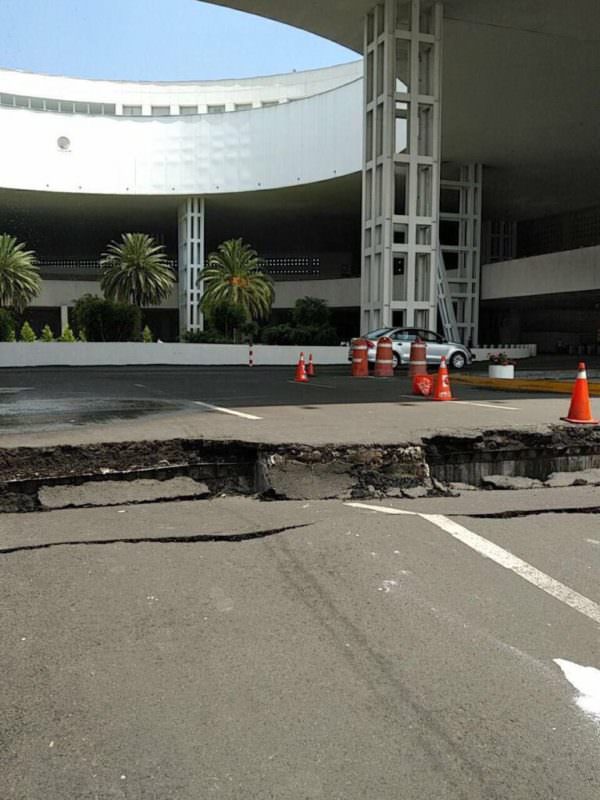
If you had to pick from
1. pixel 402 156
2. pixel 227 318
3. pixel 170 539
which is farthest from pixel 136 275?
pixel 170 539

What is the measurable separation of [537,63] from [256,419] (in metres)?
24.6

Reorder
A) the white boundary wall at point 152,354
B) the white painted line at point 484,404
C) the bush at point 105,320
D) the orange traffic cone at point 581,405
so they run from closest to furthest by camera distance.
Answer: the orange traffic cone at point 581,405, the white painted line at point 484,404, the white boundary wall at point 152,354, the bush at point 105,320

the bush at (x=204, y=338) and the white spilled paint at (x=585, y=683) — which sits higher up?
the bush at (x=204, y=338)

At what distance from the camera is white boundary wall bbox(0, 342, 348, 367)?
1159 inches

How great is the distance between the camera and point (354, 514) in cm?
565

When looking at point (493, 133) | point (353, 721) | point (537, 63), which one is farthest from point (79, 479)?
point (493, 133)

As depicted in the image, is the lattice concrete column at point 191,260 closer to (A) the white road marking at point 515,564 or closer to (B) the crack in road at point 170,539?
(A) the white road marking at point 515,564

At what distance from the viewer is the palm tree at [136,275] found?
50531 millimetres

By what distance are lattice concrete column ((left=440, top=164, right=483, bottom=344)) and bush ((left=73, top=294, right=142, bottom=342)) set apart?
17665 mm

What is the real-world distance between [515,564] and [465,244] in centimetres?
3827

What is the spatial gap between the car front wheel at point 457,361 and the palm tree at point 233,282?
77.7 feet

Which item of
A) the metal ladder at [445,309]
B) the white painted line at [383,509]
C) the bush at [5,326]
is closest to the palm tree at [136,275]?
the bush at [5,326]

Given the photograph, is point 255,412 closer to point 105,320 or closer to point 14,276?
point 105,320

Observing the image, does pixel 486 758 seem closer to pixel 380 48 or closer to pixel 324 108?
pixel 380 48
